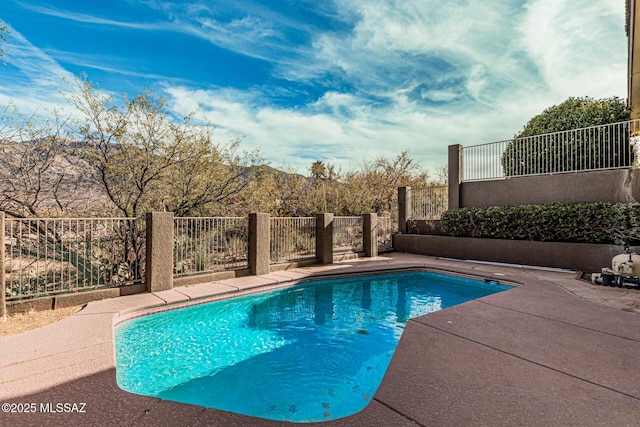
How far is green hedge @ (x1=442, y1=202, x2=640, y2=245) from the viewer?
285 inches

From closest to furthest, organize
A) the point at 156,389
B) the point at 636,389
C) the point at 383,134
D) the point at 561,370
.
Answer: the point at 636,389
the point at 561,370
the point at 156,389
the point at 383,134

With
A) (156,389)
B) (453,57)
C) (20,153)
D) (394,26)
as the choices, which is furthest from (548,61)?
(20,153)

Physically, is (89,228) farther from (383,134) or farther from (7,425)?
(383,134)

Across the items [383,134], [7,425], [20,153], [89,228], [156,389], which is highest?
[383,134]

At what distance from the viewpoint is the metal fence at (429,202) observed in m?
11.6

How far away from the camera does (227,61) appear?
9258mm

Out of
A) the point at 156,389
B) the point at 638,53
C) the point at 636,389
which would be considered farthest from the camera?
the point at 638,53

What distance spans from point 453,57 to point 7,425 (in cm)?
1108

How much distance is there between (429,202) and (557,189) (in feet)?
13.2

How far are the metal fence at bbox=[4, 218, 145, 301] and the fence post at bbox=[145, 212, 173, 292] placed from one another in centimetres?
46

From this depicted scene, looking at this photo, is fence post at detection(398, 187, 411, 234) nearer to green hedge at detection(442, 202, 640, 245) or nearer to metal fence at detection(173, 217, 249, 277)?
green hedge at detection(442, 202, 640, 245)

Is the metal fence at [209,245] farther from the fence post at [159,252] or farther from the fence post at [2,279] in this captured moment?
the fence post at [2,279]

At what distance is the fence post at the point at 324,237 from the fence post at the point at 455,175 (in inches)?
204

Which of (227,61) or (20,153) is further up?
(227,61)
